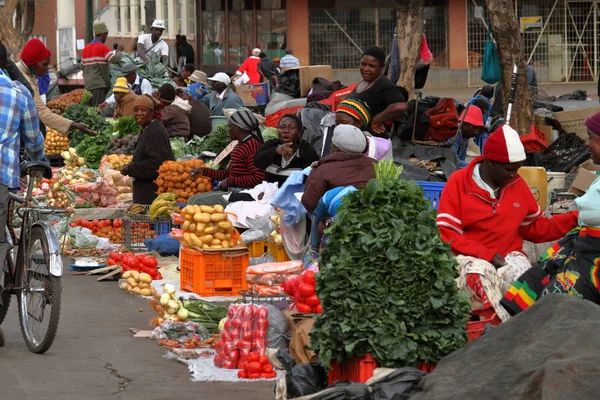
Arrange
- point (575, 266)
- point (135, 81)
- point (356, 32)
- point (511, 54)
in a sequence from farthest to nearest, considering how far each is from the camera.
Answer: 1. point (356, 32)
2. point (135, 81)
3. point (511, 54)
4. point (575, 266)

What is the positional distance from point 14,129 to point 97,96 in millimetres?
17900

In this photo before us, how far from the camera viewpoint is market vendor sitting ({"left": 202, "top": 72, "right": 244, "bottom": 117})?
1958cm

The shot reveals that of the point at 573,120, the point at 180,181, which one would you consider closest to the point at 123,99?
the point at 180,181

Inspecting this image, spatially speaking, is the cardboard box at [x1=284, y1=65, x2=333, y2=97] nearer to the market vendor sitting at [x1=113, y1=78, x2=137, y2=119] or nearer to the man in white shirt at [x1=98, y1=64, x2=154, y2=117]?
the market vendor sitting at [x1=113, y1=78, x2=137, y2=119]

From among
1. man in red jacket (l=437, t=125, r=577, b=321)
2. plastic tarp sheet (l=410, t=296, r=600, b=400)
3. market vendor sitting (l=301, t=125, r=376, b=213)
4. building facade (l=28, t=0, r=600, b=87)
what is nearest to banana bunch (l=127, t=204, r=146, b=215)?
market vendor sitting (l=301, t=125, r=376, b=213)

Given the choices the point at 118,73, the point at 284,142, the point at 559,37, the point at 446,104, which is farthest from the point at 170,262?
the point at 559,37

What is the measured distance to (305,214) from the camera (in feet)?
33.0

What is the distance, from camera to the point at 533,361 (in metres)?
5.05

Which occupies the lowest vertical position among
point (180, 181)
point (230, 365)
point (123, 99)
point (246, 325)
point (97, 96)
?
point (230, 365)

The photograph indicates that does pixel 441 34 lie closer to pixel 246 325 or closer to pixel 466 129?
pixel 466 129

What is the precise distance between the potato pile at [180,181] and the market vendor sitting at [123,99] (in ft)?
20.8

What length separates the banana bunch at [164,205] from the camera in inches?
485

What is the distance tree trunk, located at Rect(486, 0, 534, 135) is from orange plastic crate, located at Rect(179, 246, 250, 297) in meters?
4.80

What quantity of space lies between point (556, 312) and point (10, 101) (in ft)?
13.7
